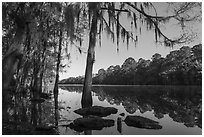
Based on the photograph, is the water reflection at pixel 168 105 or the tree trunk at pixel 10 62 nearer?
the tree trunk at pixel 10 62

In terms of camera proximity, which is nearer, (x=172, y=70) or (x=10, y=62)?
(x=10, y=62)

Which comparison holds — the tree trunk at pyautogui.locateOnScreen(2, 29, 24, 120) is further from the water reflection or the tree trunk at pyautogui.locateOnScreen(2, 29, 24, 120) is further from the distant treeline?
the distant treeline

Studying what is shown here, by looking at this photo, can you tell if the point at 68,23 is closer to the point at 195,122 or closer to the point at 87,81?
the point at 195,122

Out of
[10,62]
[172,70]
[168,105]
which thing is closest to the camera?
[10,62]

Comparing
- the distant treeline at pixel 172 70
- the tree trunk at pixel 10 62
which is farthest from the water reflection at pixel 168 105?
the distant treeline at pixel 172 70

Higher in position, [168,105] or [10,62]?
[10,62]

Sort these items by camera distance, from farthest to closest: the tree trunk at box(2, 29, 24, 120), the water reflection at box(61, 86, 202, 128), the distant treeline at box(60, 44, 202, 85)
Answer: the distant treeline at box(60, 44, 202, 85) → the water reflection at box(61, 86, 202, 128) → the tree trunk at box(2, 29, 24, 120)

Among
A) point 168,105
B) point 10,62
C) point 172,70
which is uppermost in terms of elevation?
point 172,70

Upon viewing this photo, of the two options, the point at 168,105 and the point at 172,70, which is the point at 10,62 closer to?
the point at 168,105

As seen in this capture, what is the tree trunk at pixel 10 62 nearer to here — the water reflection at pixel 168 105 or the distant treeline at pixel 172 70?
the water reflection at pixel 168 105

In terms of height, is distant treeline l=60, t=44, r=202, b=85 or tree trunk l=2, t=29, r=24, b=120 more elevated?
distant treeline l=60, t=44, r=202, b=85

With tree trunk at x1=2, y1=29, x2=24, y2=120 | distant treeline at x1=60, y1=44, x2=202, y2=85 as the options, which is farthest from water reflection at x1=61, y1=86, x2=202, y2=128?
distant treeline at x1=60, y1=44, x2=202, y2=85

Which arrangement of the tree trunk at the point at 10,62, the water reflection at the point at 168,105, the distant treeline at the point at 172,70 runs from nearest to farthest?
the tree trunk at the point at 10,62 → the water reflection at the point at 168,105 → the distant treeline at the point at 172,70

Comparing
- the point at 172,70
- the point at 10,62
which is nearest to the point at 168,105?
the point at 10,62
